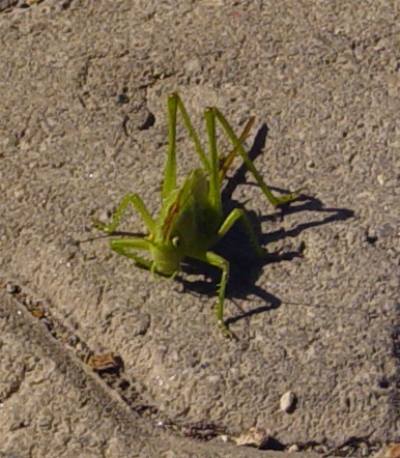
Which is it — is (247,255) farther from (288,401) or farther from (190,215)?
(288,401)

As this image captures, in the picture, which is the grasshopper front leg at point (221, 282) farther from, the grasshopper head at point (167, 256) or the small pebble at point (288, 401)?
the small pebble at point (288, 401)

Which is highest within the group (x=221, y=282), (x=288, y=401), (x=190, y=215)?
(x=190, y=215)

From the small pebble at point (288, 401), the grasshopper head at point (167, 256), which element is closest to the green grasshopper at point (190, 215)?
the grasshopper head at point (167, 256)

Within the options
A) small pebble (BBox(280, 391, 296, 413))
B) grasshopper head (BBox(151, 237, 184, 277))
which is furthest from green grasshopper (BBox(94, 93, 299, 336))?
small pebble (BBox(280, 391, 296, 413))

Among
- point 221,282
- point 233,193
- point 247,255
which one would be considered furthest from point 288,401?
point 233,193

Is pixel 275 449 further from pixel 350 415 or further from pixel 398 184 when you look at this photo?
pixel 398 184

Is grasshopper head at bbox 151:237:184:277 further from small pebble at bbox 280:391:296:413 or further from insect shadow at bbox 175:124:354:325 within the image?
small pebble at bbox 280:391:296:413

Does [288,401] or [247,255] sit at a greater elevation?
[247,255]
